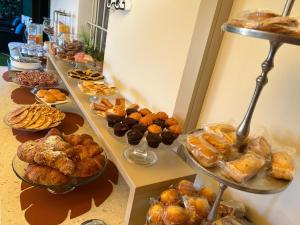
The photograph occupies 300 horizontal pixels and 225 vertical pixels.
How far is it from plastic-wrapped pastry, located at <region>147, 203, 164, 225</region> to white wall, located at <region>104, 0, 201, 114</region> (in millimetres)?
429

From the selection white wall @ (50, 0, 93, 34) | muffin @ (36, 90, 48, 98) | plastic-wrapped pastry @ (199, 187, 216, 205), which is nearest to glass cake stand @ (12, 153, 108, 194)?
plastic-wrapped pastry @ (199, 187, 216, 205)

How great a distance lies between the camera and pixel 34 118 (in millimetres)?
1132

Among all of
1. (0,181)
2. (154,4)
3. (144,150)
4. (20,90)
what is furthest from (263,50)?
(20,90)

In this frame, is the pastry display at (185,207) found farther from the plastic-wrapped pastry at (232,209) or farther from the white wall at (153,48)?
the white wall at (153,48)

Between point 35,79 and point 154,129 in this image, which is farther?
point 35,79

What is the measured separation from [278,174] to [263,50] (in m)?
0.33

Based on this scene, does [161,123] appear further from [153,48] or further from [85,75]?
[85,75]

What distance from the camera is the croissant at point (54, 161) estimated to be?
29.4 inches

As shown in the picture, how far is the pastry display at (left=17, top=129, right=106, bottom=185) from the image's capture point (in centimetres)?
74

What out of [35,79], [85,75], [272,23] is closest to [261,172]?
[272,23]

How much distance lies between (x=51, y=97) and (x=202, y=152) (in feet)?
3.62

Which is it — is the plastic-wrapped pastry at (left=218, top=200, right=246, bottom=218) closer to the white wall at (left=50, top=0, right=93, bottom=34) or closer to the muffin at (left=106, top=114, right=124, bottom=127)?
the muffin at (left=106, top=114, right=124, bottom=127)

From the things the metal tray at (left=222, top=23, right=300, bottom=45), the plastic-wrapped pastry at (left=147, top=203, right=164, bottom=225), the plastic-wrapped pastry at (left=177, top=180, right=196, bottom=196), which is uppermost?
the metal tray at (left=222, top=23, right=300, bottom=45)

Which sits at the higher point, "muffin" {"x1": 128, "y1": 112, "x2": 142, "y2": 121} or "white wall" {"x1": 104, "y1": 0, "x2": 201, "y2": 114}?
"white wall" {"x1": 104, "y1": 0, "x2": 201, "y2": 114}
